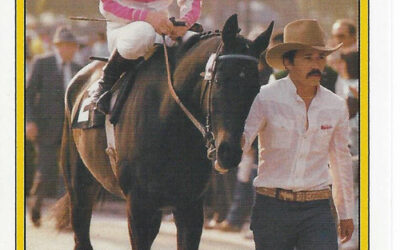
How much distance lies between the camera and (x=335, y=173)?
470 centimetres

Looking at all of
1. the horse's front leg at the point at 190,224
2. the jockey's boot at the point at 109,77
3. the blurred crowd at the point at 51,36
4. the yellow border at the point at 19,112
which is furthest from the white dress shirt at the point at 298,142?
the yellow border at the point at 19,112

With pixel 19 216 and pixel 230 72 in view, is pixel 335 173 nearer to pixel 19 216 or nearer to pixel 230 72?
pixel 230 72

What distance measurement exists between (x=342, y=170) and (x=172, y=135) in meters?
1.05

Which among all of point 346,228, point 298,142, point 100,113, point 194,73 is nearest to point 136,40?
point 194,73

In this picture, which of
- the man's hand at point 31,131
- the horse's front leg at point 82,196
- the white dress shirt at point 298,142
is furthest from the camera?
the horse's front leg at point 82,196

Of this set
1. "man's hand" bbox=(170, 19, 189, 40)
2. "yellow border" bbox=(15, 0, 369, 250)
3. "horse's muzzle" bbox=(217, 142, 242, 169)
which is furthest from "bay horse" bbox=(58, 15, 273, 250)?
"yellow border" bbox=(15, 0, 369, 250)

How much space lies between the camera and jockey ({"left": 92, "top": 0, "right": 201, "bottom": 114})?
4.87 m

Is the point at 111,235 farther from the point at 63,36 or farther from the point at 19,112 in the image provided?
the point at 63,36

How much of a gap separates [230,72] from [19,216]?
1986 mm

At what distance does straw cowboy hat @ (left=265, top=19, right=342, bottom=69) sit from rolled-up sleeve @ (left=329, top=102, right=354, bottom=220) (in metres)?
0.47

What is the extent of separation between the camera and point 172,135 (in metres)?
4.77

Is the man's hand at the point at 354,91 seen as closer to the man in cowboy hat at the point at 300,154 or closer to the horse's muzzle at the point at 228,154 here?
the man in cowboy hat at the point at 300,154

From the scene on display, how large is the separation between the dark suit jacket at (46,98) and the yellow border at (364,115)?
1.98 meters

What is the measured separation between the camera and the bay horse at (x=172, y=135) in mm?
4340
